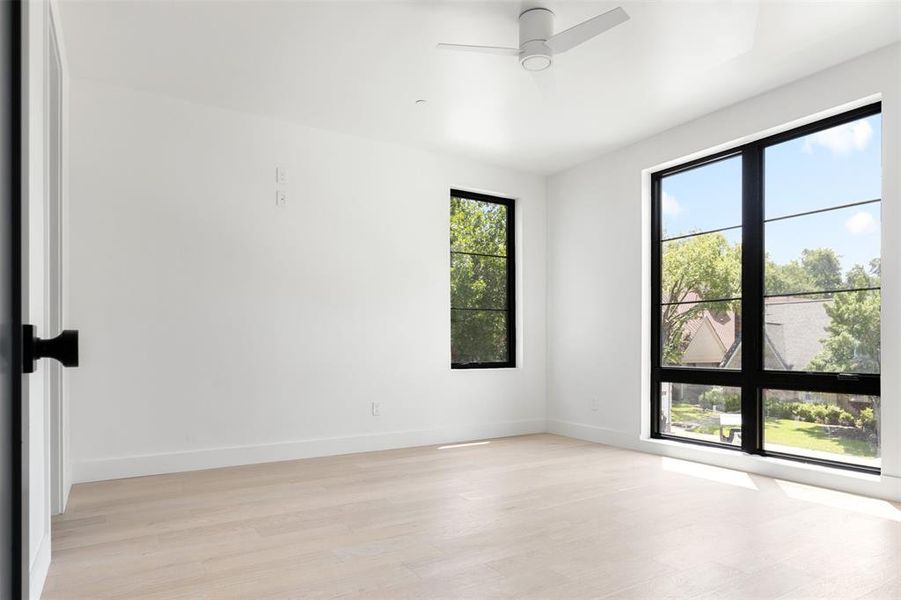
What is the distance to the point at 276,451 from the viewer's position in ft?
14.4

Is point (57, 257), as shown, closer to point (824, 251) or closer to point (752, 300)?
point (752, 300)

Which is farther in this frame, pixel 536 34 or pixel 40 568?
pixel 536 34

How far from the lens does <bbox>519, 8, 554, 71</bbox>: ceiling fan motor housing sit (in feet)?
9.83

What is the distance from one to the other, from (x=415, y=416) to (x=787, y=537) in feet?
10.0

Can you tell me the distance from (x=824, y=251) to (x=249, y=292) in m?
4.02

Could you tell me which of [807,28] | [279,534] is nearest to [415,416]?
[279,534]

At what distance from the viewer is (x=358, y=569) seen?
2326 millimetres

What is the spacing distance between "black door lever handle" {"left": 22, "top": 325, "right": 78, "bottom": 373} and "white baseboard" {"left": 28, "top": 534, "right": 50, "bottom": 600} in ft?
5.05

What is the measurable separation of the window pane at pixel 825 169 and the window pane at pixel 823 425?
127 cm

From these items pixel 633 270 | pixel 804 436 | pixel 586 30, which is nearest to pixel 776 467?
pixel 804 436

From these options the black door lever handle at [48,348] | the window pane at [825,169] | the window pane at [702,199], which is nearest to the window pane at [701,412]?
the window pane at [702,199]

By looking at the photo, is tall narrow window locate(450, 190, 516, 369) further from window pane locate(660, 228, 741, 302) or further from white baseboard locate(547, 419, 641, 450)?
window pane locate(660, 228, 741, 302)

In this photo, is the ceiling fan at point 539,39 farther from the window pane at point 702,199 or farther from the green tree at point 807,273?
the green tree at point 807,273

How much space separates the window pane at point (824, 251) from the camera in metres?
3.63
